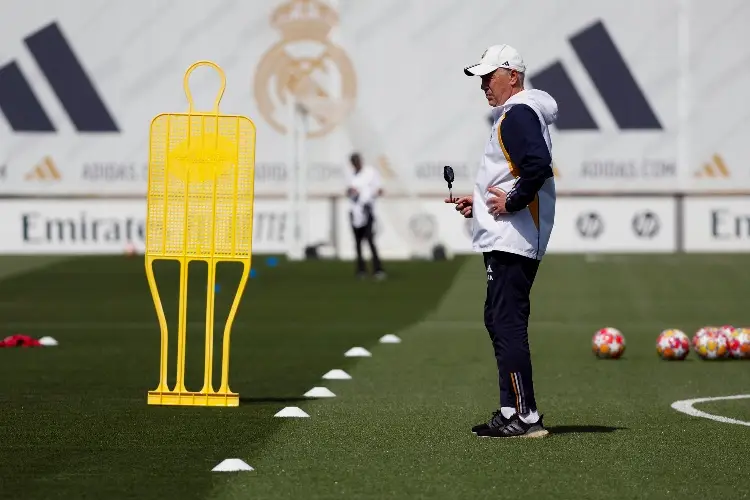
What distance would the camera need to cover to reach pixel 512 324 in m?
9.92

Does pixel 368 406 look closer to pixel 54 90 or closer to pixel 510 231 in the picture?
pixel 510 231

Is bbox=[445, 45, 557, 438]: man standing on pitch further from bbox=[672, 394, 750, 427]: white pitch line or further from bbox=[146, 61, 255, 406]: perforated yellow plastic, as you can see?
bbox=[146, 61, 255, 406]: perforated yellow plastic

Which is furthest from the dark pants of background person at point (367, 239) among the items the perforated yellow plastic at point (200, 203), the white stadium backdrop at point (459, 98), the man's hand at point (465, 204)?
the man's hand at point (465, 204)

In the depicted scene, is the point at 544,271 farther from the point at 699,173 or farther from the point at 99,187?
the point at 99,187

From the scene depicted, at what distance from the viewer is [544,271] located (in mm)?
29391

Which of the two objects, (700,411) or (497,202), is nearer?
(497,202)

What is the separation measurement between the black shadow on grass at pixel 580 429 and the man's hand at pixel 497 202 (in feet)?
4.33

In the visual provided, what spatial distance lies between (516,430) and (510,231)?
1.08m

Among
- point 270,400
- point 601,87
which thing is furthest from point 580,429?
point 601,87

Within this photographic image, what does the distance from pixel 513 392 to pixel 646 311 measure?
12252 mm

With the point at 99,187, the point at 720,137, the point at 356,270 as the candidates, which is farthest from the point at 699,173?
the point at 99,187

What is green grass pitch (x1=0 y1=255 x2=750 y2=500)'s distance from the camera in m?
8.42

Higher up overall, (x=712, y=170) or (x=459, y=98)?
(x=459, y=98)

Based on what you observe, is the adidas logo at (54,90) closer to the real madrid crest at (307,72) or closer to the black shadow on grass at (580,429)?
the real madrid crest at (307,72)
